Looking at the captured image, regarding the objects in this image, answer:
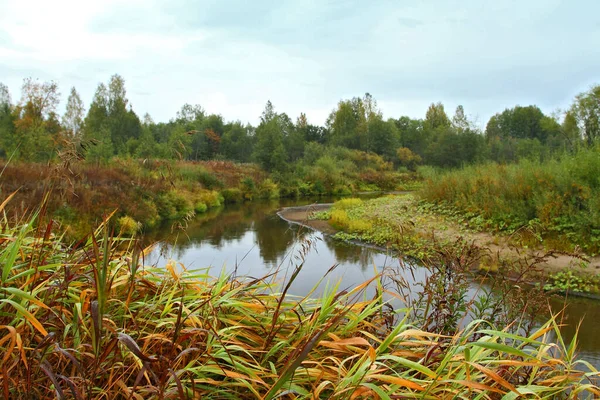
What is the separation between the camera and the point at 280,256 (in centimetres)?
970

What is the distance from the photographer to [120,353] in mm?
1523

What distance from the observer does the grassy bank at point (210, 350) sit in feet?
4.42

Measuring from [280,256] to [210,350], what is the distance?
817 centimetres

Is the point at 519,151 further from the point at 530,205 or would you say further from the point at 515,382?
the point at 515,382

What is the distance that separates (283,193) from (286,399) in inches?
1004

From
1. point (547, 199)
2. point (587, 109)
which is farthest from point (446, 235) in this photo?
point (587, 109)

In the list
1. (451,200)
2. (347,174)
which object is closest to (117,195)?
(451,200)

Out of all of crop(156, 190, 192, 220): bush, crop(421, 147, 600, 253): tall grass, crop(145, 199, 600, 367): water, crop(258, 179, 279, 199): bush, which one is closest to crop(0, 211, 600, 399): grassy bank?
crop(145, 199, 600, 367): water

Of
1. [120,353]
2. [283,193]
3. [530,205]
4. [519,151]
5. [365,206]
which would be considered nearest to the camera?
[120,353]

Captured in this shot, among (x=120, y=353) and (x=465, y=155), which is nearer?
(x=120, y=353)

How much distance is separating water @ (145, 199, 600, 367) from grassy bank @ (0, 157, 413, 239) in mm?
817

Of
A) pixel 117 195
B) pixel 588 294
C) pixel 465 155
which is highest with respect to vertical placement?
pixel 465 155

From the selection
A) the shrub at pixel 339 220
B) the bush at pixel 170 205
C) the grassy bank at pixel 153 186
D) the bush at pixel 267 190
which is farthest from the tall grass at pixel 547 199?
the bush at pixel 267 190

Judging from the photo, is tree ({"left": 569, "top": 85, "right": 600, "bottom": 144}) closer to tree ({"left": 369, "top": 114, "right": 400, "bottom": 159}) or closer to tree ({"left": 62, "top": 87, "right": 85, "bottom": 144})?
tree ({"left": 369, "top": 114, "right": 400, "bottom": 159})
